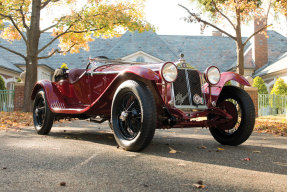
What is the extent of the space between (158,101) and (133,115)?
472 millimetres

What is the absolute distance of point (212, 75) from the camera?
4.43 m

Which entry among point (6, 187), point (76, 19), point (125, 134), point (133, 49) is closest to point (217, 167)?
point (125, 134)

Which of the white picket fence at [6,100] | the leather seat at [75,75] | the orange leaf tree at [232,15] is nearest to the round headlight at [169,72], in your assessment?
the leather seat at [75,75]

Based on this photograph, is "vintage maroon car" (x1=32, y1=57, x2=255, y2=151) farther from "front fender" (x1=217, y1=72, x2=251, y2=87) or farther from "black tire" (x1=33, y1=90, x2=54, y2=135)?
"black tire" (x1=33, y1=90, x2=54, y2=135)

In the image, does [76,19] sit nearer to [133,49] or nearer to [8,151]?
[8,151]

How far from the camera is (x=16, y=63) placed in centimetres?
2600

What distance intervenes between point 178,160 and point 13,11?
1256cm

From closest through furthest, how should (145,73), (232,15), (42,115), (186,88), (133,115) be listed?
(145,73), (133,115), (186,88), (42,115), (232,15)

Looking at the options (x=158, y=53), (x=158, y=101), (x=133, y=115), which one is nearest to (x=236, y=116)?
(x=158, y=101)

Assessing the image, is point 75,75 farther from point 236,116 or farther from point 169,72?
point 236,116

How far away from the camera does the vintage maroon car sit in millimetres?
3713

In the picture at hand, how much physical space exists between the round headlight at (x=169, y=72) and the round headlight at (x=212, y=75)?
713 millimetres

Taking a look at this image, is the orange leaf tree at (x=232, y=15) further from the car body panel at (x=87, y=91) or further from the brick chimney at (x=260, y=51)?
the brick chimney at (x=260, y=51)

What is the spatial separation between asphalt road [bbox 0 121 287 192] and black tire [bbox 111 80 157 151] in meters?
0.17
